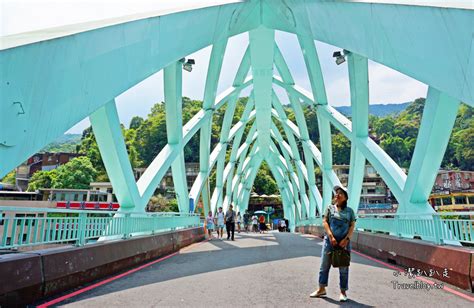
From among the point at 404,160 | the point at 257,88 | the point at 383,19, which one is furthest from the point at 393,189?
the point at 404,160

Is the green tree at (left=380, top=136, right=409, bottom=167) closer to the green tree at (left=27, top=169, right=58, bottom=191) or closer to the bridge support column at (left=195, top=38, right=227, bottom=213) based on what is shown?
the bridge support column at (left=195, top=38, right=227, bottom=213)

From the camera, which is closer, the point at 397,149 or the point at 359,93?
the point at 359,93

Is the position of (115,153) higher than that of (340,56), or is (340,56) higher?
(340,56)

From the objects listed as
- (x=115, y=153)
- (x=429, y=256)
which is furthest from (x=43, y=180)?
(x=429, y=256)

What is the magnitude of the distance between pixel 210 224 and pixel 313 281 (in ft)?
43.9

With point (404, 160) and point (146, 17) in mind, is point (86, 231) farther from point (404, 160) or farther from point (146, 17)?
point (404, 160)

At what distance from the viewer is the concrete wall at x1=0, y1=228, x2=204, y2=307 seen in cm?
416

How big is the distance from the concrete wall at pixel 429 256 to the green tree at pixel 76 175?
5782 cm

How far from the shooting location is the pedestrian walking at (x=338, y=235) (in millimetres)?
4695

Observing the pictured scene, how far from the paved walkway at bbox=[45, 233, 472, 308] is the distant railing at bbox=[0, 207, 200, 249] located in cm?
106

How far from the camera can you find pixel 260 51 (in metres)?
22.6

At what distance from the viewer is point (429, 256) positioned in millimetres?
6465

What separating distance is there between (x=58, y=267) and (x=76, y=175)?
5958 centimetres

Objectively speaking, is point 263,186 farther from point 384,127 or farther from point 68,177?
point 68,177
